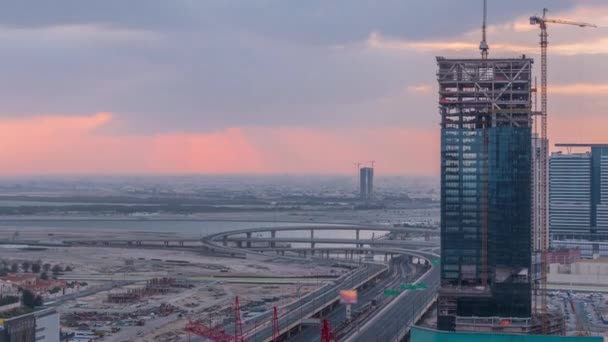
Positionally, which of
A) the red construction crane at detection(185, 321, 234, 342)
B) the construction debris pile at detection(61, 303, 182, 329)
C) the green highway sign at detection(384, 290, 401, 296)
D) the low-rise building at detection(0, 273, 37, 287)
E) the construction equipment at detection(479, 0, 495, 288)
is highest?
the construction equipment at detection(479, 0, 495, 288)

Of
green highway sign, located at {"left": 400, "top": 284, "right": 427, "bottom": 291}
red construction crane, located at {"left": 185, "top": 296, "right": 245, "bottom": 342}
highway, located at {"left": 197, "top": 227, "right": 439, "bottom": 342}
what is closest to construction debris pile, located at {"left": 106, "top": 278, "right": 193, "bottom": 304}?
highway, located at {"left": 197, "top": 227, "right": 439, "bottom": 342}

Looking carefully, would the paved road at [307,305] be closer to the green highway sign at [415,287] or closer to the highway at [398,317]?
the highway at [398,317]

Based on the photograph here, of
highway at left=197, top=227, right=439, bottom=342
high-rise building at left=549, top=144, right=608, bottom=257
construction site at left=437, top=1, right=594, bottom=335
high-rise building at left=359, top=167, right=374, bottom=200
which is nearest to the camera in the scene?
construction site at left=437, top=1, right=594, bottom=335

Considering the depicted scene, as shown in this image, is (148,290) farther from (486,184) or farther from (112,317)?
(486,184)

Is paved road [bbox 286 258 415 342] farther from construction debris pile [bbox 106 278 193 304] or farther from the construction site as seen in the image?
construction debris pile [bbox 106 278 193 304]

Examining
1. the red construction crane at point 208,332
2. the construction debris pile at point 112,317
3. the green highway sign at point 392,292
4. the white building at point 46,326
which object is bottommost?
the construction debris pile at point 112,317

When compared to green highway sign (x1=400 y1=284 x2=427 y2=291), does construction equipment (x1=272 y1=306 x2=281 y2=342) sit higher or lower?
lower

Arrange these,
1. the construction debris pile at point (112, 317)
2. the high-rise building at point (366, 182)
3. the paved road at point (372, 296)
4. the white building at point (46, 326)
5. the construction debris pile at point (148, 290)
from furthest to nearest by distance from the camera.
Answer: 1. the high-rise building at point (366, 182)
2. the construction debris pile at point (148, 290)
3. the construction debris pile at point (112, 317)
4. the paved road at point (372, 296)
5. the white building at point (46, 326)

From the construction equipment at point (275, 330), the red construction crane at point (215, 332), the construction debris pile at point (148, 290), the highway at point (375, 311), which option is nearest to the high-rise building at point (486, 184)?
the highway at point (375, 311)
